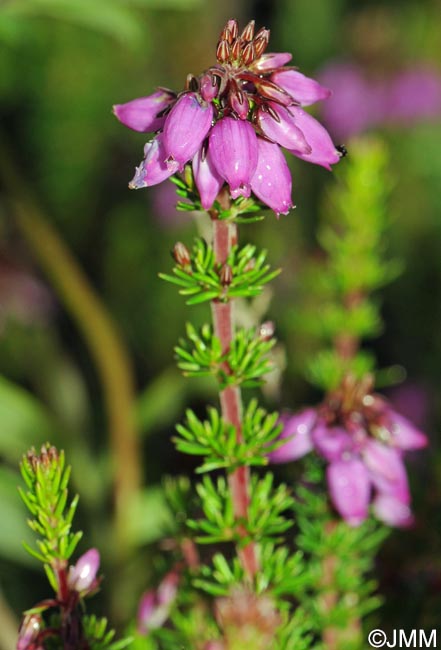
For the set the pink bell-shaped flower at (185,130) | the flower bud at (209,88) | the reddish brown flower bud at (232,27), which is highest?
the reddish brown flower bud at (232,27)

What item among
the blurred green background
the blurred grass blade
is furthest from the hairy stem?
the blurred grass blade

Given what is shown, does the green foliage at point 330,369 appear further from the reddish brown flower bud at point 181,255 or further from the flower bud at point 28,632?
the flower bud at point 28,632

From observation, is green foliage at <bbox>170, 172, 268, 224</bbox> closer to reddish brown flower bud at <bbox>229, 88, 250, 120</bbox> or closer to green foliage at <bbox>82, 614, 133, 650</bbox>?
reddish brown flower bud at <bbox>229, 88, 250, 120</bbox>

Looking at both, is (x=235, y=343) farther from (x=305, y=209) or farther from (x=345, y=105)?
(x=345, y=105)

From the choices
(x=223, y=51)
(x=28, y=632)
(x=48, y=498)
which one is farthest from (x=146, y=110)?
(x=28, y=632)

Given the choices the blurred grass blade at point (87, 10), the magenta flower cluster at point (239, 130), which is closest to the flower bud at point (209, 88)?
the magenta flower cluster at point (239, 130)

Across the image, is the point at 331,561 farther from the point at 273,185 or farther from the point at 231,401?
the point at 273,185
